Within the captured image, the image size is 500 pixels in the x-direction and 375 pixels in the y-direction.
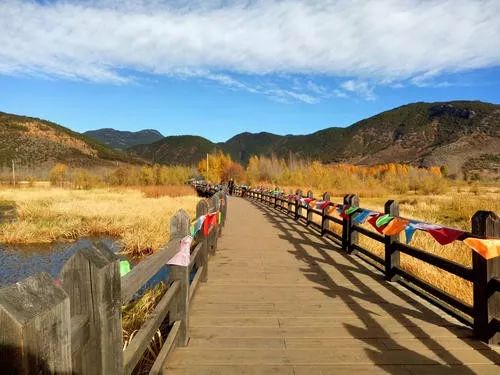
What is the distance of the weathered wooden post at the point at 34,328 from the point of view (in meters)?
1.13

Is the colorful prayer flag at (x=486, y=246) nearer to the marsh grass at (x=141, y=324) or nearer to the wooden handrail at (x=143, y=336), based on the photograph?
the wooden handrail at (x=143, y=336)

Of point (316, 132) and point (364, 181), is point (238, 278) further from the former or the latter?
point (316, 132)

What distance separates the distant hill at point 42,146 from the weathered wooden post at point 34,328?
11326cm

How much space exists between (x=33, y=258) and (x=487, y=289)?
1390 centimetres

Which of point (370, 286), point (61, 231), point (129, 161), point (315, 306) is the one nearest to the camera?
point (315, 306)

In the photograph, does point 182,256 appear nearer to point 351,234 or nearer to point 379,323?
point 379,323

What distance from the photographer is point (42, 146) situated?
118062 mm

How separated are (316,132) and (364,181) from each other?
417 feet

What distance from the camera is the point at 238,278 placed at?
23.1 ft

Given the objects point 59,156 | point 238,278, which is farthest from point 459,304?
point 59,156

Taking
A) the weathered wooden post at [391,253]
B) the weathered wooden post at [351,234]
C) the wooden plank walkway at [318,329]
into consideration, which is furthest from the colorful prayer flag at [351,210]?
the weathered wooden post at [391,253]

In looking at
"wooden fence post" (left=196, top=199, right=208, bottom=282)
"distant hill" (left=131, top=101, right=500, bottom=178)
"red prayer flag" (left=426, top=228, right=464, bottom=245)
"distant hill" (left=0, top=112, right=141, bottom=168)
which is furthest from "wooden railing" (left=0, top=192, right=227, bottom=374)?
"distant hill" (left=0, top=112, right=141, bottom=168)

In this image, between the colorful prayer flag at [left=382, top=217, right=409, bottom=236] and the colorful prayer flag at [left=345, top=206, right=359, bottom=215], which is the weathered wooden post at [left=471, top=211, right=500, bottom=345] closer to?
the colorful prayer flag at [left=382, top=217, right=409, bottom=236]

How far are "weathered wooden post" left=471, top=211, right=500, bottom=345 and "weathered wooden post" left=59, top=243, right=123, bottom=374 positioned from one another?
3.65 metres
